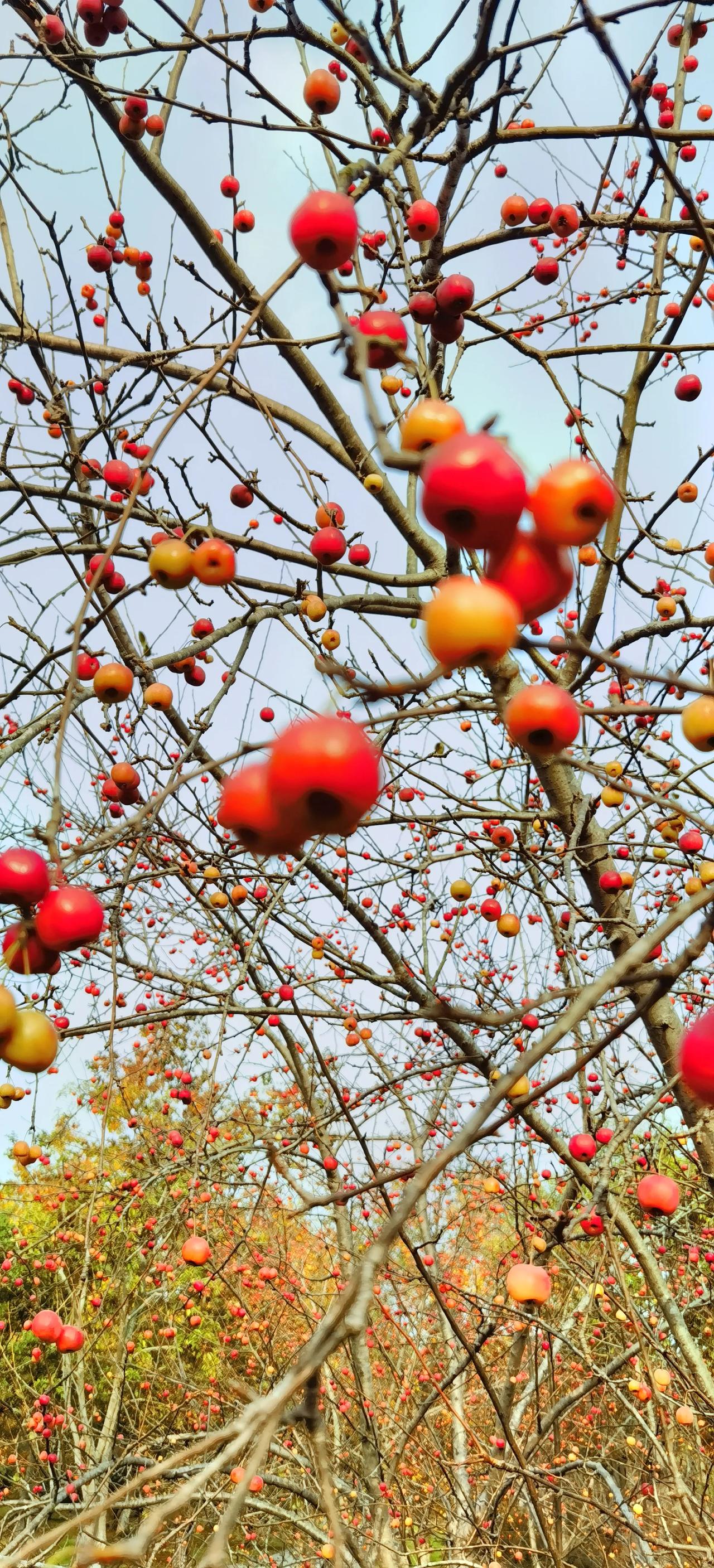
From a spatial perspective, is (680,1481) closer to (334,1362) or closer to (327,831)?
(327,831)

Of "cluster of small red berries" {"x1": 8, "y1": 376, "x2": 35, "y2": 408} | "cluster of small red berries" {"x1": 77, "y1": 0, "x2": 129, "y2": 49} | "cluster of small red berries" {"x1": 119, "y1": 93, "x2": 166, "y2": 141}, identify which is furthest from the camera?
"cluster of small red berries" {"x1": 8, "y1": 376, "x2": 35, "y2": 408}

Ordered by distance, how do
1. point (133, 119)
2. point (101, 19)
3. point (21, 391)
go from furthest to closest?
point (21, 391) → point (133, 119) → point (101, 19)

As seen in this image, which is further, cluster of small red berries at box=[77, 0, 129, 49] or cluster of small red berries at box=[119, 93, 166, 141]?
cluster of small red berries at box=[119, 93, 166, 141]

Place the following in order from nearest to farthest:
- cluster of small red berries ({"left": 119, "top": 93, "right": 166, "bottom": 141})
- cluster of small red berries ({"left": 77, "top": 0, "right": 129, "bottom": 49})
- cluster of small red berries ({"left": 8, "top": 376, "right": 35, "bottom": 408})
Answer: cluster of small red berries ({"left": 77, "top": 0, "right": 129, "bottom": 49}) < cluster of small red berries ({"left": 119, "top": 93, "right": 166, "bottom": 141}) < cluster of small red berries ({"left": 8, "top": 376, "right": 35, "bottom": 408})

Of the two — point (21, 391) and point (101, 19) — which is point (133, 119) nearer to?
point (101, 19)

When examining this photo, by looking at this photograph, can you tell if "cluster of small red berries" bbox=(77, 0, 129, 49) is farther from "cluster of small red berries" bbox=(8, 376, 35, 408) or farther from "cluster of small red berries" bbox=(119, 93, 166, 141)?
"cluster of small red berries" bbox=(8, 376, 35, 408)

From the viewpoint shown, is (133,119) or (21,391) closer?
(133,119)

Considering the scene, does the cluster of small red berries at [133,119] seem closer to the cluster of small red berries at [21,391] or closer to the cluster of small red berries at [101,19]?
the cluster of small red berries at [101,19]

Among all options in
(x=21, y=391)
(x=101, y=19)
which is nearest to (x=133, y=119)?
(x=101, y=19)

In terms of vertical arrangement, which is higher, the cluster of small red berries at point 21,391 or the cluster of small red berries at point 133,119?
the cluster of small red berries at point 133,119

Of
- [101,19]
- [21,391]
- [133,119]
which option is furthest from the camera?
[21,391]

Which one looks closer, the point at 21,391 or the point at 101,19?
the point at 101,19

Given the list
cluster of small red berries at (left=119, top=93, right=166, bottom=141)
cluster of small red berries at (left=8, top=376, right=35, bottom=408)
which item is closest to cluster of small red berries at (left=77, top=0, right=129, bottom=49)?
cluster of small red berries at (left=119, top=93, right=166, bottom=141)

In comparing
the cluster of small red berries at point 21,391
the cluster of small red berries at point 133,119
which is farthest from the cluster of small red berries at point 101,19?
the cluster of small red berries at point 21,391
